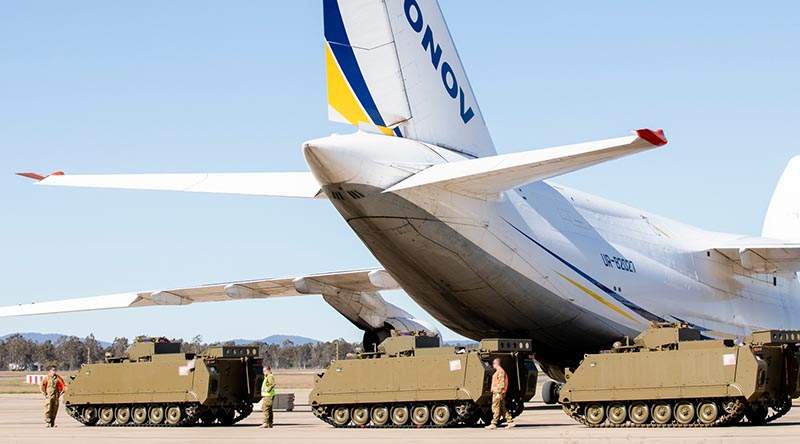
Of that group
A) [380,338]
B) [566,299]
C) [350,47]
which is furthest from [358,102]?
[380,338]

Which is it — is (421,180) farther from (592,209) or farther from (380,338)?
(380,338)

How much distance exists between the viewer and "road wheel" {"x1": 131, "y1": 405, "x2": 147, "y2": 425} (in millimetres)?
17562

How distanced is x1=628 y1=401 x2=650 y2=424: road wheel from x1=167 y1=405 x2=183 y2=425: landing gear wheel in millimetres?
7407

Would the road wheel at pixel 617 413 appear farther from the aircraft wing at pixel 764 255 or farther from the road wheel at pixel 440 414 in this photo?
the aircraft wing at pixel 764 255

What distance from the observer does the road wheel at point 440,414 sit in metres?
15.3

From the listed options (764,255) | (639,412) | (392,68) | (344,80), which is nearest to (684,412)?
(639,412)

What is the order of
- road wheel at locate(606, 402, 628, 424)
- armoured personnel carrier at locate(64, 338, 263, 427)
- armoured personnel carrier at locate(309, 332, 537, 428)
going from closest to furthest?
road wheel at locate(606, 402, 628, 424) → armoured personnel carrier at locate(309, 332, 537, 428) → armoured personnel carrier at locate(64, 338, 263, 427)

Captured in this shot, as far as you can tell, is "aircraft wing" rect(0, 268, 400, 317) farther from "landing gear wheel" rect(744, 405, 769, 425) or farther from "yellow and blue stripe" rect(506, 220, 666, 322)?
"landing gear wheel" rect(744, 405, 769, 425)

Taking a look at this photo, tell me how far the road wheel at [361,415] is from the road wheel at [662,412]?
4.35 m

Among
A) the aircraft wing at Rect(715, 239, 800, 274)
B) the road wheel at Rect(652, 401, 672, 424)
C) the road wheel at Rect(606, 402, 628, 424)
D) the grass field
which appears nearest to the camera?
the road wheel at Rect(652, 401, 672, 424)

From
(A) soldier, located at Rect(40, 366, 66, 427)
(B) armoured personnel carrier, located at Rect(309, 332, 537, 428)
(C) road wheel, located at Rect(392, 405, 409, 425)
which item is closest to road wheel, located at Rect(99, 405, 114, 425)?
(A) soldier, located at Rect(40, 366, 66, 427)

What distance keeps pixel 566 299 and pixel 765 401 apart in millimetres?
4000

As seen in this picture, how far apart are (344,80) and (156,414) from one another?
6614 mm

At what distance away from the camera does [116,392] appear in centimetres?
1780
